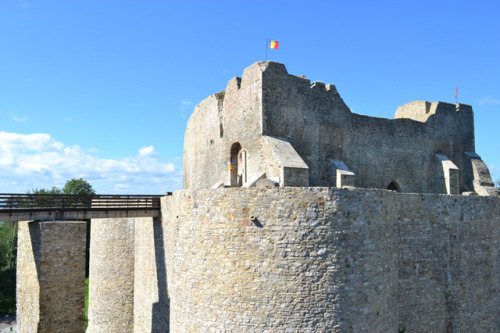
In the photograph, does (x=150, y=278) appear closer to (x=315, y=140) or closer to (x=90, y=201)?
(x=90, y=201)

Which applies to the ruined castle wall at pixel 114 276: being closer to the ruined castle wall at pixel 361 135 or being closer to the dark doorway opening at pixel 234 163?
the dark doorway opening at pixel 234 163

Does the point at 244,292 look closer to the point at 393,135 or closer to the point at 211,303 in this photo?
the point at 211,303

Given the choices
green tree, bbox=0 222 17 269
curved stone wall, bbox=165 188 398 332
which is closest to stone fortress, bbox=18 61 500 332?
curved stone wall, bbox=165 188 398 332

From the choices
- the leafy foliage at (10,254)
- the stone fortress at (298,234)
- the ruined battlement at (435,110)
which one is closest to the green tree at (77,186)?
the leafy foliage at (10,254)

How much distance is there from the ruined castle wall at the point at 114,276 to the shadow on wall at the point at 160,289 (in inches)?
166

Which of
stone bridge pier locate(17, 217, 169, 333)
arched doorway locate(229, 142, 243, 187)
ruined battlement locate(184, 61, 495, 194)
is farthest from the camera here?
arched doorway locate(229, 142, 243, 187)

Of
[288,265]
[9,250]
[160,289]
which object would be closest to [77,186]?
[9,250]

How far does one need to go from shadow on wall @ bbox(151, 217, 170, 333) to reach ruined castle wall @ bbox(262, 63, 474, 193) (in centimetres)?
584

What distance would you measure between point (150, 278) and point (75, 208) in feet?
13.4

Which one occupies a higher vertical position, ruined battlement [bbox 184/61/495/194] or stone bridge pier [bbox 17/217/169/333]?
ruined battlement [bbox 184/61/495/194]

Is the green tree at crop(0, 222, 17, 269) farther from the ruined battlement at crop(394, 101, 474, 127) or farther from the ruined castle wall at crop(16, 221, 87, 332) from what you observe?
the ruined battlement at crop(394, 101, 474, 127)

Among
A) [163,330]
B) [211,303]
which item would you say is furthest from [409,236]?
[163,330]

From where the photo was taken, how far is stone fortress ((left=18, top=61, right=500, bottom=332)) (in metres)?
9.55

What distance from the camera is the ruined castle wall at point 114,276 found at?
1931cm
